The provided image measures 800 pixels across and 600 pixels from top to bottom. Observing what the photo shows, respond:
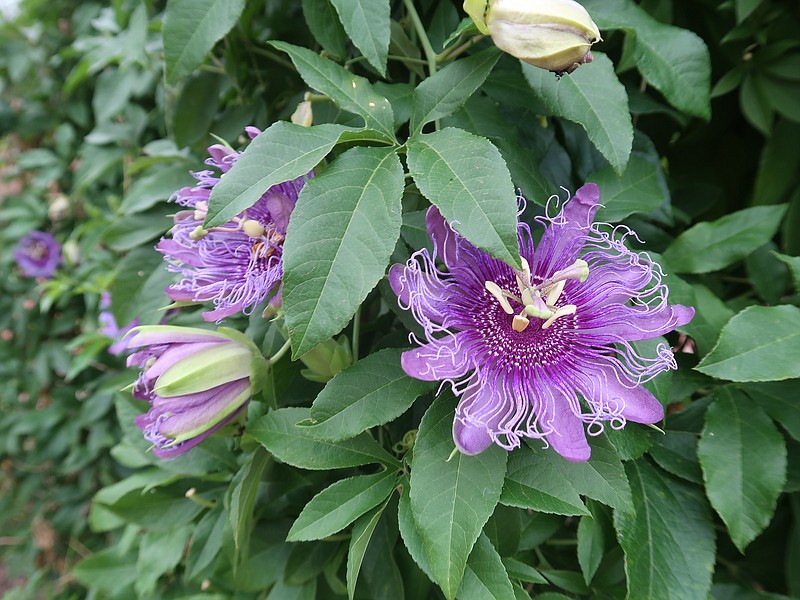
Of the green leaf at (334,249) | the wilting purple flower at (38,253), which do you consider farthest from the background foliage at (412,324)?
the wilting purple flower at (38,253)

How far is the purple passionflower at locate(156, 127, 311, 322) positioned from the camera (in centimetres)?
63

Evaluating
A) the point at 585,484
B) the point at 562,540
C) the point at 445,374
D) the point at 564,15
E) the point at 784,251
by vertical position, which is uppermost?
the point at 564,15

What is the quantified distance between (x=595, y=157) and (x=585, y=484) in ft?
1.34

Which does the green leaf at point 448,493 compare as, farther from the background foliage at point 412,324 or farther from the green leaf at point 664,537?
the green leaf at point 664,537

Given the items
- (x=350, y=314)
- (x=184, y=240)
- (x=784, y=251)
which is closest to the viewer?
(x=350, y=314)

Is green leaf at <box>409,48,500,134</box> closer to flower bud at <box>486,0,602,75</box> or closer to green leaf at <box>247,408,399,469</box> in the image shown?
flower bud at <box>486,0,602,75</box>

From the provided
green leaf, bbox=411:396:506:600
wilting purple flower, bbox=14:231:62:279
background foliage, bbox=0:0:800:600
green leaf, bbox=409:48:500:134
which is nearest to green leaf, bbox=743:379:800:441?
background foliage, bbox=0:0:800:600

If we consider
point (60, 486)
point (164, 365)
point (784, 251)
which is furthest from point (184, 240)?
point (60, 486)

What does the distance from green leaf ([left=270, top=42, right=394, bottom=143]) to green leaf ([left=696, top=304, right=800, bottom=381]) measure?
377 millimetres

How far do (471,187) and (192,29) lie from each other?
0.41 metres

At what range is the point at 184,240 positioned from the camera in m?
0.70

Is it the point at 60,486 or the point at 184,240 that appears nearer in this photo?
the point at 184,240

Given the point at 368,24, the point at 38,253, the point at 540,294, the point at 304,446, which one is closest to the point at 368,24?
the point at 368,24

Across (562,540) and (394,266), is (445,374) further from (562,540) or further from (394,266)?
(562,540)
